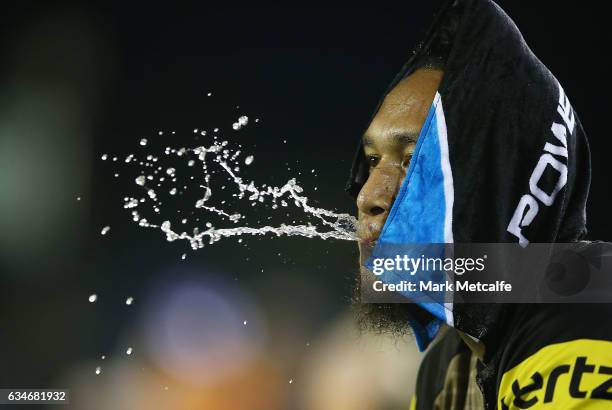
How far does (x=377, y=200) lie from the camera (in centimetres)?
156

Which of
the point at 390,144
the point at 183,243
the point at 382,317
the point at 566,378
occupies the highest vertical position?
the point at 390,144

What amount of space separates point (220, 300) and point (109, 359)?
0.82 meters

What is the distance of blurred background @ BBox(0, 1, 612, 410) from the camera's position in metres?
3.60

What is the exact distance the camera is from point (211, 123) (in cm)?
358

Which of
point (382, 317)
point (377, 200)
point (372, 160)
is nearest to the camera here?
point (377, 200)

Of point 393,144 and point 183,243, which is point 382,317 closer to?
point 393,144

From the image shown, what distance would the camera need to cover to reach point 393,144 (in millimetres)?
1599

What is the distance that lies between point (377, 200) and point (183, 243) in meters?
2.62

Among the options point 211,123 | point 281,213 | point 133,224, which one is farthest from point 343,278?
point 133,224

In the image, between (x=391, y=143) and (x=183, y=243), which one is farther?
(x=183, y=243)

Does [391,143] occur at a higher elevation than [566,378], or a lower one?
higher

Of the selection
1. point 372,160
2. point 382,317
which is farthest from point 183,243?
point 372,160

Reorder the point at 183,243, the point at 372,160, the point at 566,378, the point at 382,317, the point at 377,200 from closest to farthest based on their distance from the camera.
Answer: the point at 566,378 → the point at 377,200 → the point at 372,160 → the point at 382,317 → the point at 183,243

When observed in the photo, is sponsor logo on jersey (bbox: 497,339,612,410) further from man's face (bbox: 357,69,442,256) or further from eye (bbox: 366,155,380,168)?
eye (bbox: 366,155,380,168)
